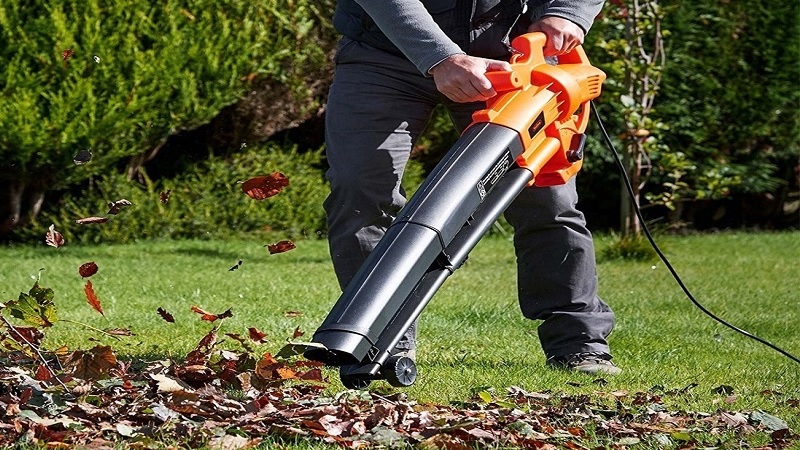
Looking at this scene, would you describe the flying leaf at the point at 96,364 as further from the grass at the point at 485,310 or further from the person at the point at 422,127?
the person at the point at 422,127

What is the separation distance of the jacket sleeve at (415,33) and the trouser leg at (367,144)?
0.27 meters

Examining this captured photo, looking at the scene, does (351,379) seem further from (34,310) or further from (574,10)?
(574,10)

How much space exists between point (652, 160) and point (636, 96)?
1.40 meters

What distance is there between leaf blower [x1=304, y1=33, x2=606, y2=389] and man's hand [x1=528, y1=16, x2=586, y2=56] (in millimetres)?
59

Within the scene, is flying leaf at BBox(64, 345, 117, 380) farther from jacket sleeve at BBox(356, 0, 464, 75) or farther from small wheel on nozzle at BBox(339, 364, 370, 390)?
jacket sleeve at BBox(356, 0, 464, 75)

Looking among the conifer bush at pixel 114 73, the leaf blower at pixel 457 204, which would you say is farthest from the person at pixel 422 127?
the conifer bush at pixel 114 73

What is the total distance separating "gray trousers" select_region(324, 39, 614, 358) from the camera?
3434 mm

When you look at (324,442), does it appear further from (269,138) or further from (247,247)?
(269,138)

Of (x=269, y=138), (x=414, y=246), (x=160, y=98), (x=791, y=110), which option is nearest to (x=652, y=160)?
(x=791, y=110)

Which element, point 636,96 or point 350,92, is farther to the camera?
point 636,96

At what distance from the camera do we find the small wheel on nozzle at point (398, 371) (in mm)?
2771

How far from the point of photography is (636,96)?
803 centimetres

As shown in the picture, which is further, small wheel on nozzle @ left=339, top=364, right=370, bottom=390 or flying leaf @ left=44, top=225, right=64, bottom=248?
flying leaf @ left=44, top=225, right=64, bottom=248

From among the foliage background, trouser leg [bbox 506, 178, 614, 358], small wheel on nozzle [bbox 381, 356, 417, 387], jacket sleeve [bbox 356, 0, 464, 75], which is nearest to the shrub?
the foliage background
